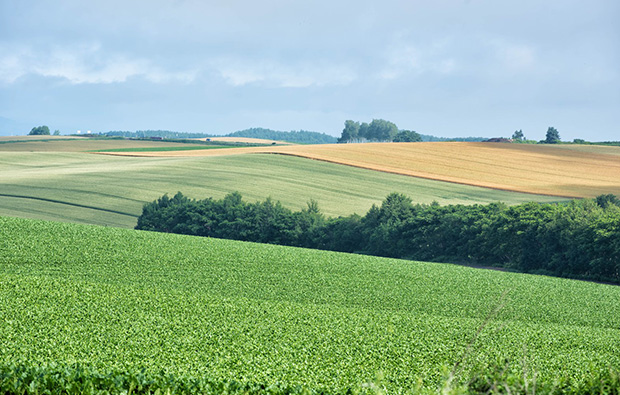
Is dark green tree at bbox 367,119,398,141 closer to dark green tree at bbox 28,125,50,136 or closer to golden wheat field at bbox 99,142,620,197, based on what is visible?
golden wheat field at bbox 99,142,620,197

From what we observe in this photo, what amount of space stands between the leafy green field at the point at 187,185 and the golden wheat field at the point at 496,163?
461cm

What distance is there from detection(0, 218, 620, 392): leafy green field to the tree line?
9150mm

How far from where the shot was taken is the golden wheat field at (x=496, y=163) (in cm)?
8088

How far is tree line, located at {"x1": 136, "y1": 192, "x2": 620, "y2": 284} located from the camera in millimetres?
47344

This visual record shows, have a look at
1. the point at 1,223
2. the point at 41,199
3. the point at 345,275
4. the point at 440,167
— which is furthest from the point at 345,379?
the point at 440,167

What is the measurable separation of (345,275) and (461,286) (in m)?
6.27

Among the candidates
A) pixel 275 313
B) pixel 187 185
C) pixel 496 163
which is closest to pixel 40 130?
pixel 187 185

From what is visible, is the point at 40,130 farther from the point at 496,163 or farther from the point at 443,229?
the point at 443,229

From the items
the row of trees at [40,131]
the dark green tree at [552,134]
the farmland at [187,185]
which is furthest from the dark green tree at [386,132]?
the farmland at [187,185]

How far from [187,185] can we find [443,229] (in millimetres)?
32603

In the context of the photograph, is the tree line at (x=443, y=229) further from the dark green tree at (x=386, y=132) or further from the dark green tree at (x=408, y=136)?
the dark green tree at (x=386, y=132)

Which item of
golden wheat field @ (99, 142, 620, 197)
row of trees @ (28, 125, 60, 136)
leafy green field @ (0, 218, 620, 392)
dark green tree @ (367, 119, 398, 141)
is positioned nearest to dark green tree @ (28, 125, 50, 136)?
row of trees @ (28, 125, 60, 136)

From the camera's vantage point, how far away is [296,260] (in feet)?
121

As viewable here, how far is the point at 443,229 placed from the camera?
54.9 m
